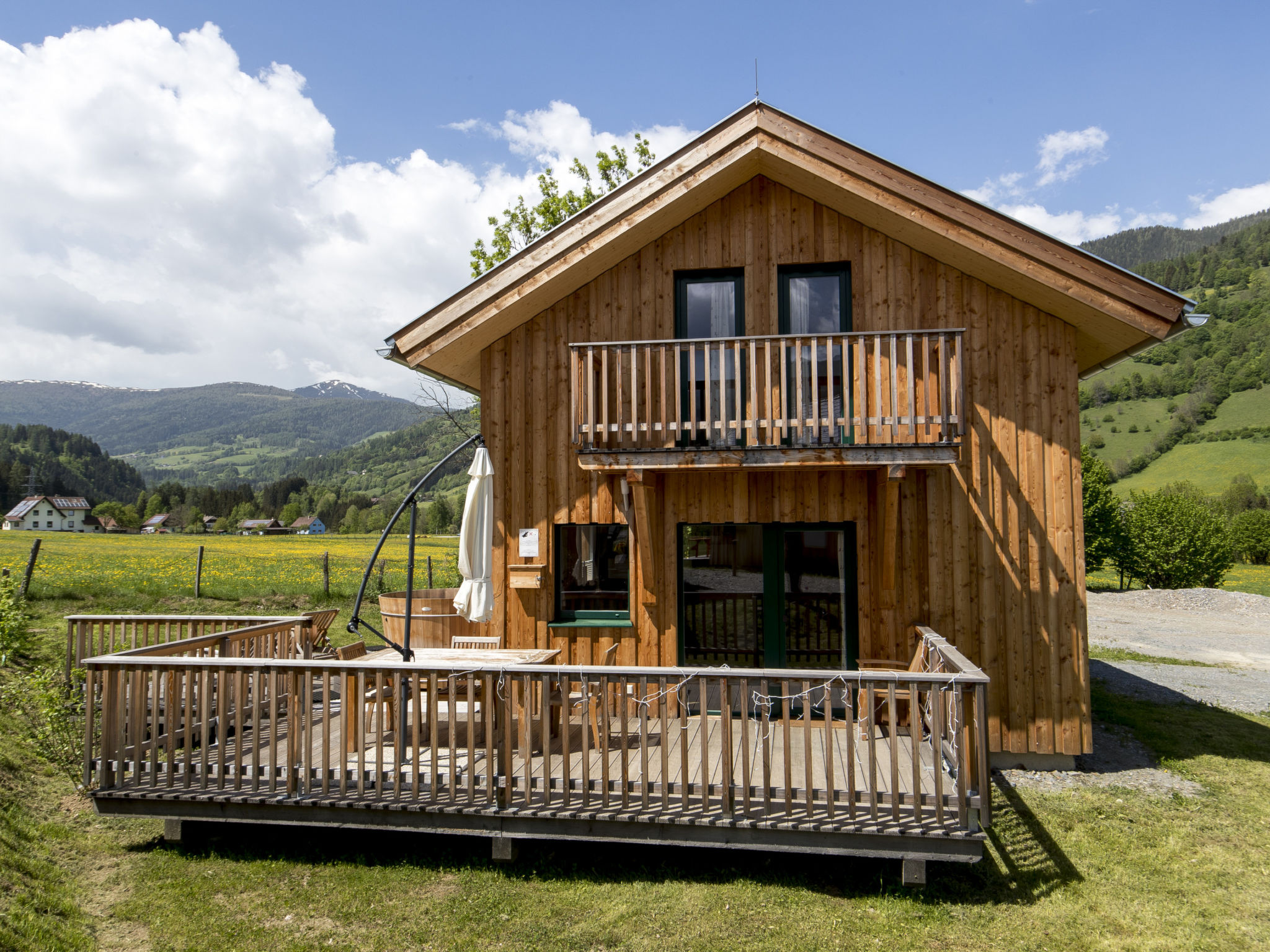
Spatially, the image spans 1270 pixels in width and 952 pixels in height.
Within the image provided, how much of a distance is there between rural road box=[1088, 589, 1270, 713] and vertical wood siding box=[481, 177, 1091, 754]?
5.77 meters

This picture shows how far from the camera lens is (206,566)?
1318 inches

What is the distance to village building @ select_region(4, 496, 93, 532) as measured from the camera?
91.2 m

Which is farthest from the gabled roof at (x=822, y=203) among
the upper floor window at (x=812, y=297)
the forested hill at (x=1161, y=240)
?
the forested hill at (x=1161, y=240)

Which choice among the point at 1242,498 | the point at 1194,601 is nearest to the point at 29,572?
the point at 1194,601

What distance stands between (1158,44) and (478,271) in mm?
17725

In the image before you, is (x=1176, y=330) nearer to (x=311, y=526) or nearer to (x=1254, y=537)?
(x=1254, y=537)

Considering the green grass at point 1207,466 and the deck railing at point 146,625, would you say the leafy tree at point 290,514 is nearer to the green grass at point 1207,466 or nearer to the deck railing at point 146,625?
the green grass at point 1207,466

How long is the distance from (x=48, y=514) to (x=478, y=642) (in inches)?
4655

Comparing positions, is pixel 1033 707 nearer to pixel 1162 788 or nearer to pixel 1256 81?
pixel 1162 788

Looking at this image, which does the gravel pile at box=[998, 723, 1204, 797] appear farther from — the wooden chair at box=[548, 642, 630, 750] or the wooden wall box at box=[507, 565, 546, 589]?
the wooden wall box at box=[507, 565, 546, 589]

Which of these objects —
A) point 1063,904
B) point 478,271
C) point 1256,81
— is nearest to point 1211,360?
point 1256,81

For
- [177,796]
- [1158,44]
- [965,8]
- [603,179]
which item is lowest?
[177,796]

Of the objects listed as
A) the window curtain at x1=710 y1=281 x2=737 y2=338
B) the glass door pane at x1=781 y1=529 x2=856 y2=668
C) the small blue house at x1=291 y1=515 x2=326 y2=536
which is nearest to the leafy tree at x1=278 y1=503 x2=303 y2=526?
the small blue house at x1=291 y1=515 x2=326 y2=536

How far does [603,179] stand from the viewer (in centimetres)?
2306
